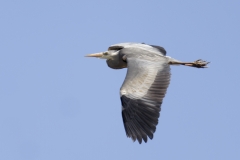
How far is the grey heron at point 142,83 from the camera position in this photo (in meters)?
16.0

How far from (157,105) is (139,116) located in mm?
475

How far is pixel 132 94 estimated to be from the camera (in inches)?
657

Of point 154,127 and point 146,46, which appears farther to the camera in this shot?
point 146,46

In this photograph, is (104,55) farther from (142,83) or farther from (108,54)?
(142,83)

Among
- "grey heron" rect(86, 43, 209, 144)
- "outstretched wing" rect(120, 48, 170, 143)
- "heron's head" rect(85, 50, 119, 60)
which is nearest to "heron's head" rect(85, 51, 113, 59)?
"heron's head" rect(85, 50, 119, 60)

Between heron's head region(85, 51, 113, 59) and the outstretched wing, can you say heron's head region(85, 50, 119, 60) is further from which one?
the outstretched wing

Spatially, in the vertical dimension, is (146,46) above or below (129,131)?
above

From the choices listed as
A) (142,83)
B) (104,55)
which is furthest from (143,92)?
(104,55)

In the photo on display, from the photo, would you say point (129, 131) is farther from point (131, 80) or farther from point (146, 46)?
point (146, 46)

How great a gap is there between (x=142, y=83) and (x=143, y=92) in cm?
40

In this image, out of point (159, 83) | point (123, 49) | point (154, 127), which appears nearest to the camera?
point (154, 127)

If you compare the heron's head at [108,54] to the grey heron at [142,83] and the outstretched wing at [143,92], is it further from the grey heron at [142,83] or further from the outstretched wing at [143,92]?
the outstretched wing at [143,92]

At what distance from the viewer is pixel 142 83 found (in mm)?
17078

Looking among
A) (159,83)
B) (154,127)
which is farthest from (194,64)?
(154,127)
